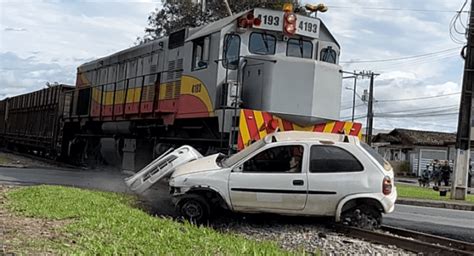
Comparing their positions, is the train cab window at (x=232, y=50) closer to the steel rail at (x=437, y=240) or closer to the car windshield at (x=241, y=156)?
the car windshield at (x=241, y=156)

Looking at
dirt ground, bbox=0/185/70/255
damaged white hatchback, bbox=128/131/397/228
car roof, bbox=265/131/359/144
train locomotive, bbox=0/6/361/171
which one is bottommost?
dirt ground, bbox=0/185/70/255

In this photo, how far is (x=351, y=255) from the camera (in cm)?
775

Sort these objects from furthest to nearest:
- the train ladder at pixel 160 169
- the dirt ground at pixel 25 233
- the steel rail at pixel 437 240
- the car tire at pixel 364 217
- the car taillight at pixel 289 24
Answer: the car taillight at pixel 289 24 < the train ladder at pixel 160 169 < the car tire at pixel 364 217 < the steel rail at pixel 437 240 < the dirt ground at pixel 25 233

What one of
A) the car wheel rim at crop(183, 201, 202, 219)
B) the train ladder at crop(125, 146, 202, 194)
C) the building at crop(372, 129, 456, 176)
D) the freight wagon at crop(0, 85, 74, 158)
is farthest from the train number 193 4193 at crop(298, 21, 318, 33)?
the building at crop(372, 129, 456, 176)

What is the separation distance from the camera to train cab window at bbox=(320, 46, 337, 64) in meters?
14.1

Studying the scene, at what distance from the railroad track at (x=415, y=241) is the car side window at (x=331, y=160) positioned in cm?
93

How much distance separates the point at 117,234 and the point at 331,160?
3.82m

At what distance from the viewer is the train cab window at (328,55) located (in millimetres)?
14133

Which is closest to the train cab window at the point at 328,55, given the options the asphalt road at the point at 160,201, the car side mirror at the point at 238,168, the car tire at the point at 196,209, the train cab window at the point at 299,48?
the train cab window at the point at 299,48

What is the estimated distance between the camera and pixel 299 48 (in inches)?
547

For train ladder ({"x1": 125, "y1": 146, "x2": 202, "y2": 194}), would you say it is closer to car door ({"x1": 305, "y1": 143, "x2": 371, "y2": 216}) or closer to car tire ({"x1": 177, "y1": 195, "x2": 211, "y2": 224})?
car tire ({"x1": 177, "y1": 195, "x2": 211, "y2": 224})

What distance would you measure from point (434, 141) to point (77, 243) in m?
58.9

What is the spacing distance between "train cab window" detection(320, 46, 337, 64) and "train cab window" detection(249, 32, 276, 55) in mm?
1345

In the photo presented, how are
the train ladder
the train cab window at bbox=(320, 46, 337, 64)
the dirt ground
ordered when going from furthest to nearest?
the train cab window at bbox=(320, 46, 337, 64) < the train ladder < the dirt ground
